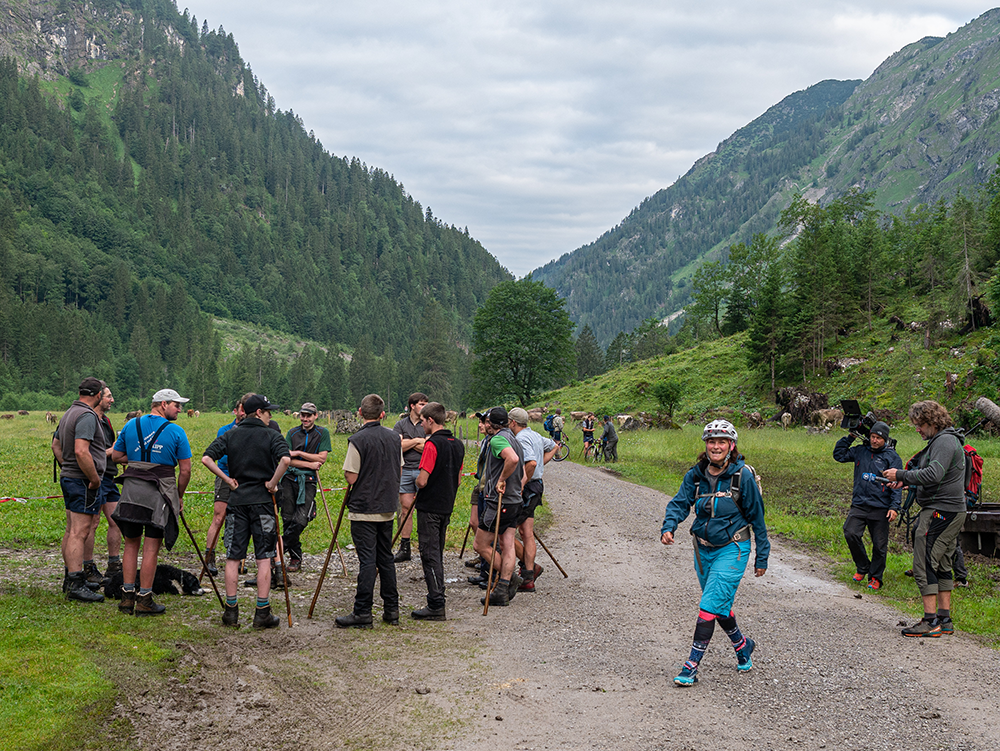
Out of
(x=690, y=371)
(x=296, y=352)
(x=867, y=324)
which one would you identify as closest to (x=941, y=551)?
(x=867, y=324)

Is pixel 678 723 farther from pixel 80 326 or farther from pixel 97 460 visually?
pixel 80 326

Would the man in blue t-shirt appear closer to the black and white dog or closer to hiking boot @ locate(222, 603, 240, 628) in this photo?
hiking boot @ locate(222, 603, 240, 628)

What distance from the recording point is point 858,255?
2472 inches

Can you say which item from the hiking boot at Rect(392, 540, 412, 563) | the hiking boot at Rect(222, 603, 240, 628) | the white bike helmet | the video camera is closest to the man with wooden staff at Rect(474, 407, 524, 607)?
the hiking boot at Rect(392, 540, 412, 563)

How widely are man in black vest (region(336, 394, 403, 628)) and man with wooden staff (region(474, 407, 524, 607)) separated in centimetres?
156

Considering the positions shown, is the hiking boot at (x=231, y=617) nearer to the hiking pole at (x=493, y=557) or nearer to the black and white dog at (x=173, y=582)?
the black and white dog at (x=173, y=582)

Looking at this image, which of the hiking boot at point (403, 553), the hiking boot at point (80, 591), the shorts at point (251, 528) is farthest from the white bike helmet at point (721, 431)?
the hiking boot at point (80, 591)

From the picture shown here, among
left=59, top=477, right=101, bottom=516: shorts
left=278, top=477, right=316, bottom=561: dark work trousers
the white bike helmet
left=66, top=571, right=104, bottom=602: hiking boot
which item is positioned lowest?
left=66, top=571, right=104, bottom=602: hiking boot

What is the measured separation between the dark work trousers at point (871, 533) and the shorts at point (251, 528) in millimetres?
7879

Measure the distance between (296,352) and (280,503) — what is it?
184046 mm

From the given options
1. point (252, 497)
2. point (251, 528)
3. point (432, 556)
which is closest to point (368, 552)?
point (432, 556)

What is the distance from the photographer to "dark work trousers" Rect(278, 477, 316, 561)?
992cm

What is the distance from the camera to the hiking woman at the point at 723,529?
248 inches

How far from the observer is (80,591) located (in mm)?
8133
